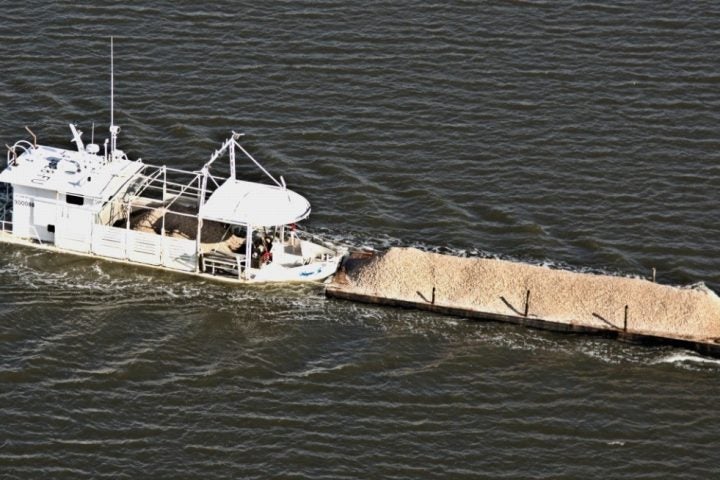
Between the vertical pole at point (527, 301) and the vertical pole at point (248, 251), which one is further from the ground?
the vertical pole at point (248, 251)

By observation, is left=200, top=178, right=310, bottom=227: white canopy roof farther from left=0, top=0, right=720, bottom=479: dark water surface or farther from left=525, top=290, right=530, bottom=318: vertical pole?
left=525, top=290, right=530, bottom=318: vertical pole

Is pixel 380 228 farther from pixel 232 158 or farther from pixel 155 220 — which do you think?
pixel 155 220

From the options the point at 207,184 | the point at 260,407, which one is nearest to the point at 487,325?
the point at 260,407

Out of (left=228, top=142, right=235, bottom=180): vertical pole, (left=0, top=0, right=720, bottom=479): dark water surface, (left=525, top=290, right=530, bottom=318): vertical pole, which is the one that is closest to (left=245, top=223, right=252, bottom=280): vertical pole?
(left=0, top=0, right=720, bottom=479): dark water surface

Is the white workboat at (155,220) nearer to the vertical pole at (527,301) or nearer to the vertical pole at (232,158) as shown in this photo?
the vertical pole at (232,158)

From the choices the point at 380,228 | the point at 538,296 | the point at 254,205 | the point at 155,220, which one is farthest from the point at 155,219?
the point at 538,296

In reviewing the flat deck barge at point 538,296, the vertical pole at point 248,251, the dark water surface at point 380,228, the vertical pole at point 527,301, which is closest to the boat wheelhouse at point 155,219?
the vertical pole at point 248,251
